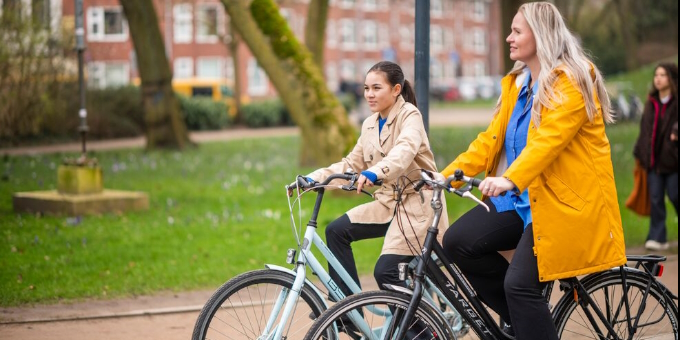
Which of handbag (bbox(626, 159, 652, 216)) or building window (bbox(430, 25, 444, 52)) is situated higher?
building window (bbox(430, 25, 444, 52))

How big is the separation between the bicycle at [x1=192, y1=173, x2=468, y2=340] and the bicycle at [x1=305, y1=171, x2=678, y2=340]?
0.64 feet

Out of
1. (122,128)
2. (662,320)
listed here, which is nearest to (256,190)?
(662,320)

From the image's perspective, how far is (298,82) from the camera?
43.6 ft

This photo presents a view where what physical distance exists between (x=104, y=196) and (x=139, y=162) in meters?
7.17

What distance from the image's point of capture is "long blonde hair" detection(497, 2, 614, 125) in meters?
4.29

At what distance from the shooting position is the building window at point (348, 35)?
223 ft

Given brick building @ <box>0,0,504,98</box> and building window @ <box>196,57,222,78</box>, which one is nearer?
brick building @ <box>0,0,504,98</box>

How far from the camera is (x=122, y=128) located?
27.0 meters

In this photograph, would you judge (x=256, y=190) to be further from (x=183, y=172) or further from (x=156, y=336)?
(x=156, y=336)

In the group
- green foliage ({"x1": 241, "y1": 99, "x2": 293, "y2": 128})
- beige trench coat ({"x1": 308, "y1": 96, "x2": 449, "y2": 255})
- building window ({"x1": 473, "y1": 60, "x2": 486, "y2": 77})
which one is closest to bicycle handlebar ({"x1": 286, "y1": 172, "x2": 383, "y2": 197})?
beige trench coat ({"x1": 308, "y1": 96, "x2": 449, "y2": 255})

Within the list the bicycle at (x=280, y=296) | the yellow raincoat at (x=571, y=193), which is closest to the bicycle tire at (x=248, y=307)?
the bicycle at (x=280, y=296)

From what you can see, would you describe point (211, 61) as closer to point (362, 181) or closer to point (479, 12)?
point (479, 12)

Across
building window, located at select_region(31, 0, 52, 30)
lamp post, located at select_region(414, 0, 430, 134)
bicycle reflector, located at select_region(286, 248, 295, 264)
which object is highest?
building window, located at select_region(31, 0, 52, 30)

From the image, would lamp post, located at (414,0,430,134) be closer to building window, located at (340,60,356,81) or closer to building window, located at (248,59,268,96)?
building window, located at (248,59,268,96)
